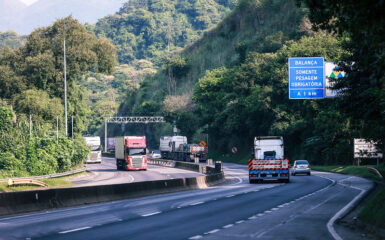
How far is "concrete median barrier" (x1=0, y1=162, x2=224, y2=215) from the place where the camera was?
65.2ft

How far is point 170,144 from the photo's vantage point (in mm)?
94188

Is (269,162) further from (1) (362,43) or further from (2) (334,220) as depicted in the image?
(1) (362,43)

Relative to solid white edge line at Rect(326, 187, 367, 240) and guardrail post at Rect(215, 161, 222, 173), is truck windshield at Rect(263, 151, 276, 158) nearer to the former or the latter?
guardrail post at Rect(215, 161, 222, 173)

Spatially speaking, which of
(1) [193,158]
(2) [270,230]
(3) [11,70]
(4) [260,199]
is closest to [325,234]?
(2) [270,230]

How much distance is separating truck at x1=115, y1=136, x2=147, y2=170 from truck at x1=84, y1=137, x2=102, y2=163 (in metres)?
18.6

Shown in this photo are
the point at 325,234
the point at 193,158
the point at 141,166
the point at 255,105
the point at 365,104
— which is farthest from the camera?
the point at 193,158

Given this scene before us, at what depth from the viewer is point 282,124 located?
71688 mm

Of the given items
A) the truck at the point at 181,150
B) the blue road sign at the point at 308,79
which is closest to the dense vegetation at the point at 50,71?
the truck at the point at 181,150

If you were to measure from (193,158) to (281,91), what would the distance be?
18.6 m

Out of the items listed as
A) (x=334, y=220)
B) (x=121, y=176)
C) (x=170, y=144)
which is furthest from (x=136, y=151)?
(x=334, y=220)

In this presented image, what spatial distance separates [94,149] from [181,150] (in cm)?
1311

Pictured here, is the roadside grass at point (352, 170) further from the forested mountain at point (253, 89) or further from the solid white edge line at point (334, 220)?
the solid white edge line at point (334, 220)

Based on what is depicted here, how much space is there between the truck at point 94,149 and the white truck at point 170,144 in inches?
483

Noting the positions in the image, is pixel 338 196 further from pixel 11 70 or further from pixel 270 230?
pixel 11 70
